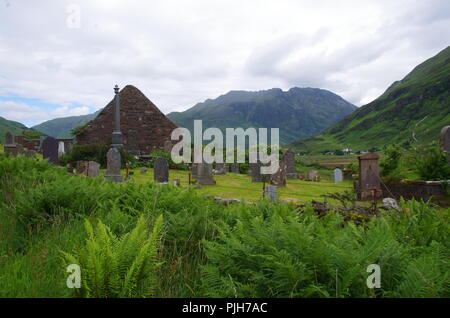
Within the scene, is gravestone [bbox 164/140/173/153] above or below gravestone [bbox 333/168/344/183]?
above

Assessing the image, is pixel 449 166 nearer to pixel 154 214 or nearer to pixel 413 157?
pixel 413 157

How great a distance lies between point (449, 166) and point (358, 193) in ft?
10.3

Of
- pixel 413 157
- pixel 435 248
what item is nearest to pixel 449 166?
pixel 413 157

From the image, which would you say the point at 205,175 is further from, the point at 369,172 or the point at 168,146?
the point at 168,146

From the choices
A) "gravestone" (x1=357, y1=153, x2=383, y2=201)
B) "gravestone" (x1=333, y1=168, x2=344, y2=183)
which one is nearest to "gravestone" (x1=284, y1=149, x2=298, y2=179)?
"gravestone" (x1=333, y1=168, x2=344, y2=183)

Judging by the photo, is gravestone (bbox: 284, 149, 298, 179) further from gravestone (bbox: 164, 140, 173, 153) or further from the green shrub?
the green shrub

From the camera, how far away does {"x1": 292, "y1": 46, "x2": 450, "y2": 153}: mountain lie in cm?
9338

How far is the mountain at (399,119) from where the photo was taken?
A: 9338 cm

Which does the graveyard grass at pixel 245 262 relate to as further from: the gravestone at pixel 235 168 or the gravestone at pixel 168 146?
the gravestone at pixel 168 146

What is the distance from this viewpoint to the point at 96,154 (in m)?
19.5

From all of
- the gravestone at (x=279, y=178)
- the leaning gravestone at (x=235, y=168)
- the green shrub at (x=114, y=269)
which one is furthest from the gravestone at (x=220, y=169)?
the green shrub at (x=114, y=269)

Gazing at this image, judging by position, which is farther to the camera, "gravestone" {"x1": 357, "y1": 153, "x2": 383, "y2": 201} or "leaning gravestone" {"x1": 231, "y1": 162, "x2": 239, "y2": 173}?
"leaning gravestone" {"x1": 231, "y1": 162, "x2": 239, "y2": 173}

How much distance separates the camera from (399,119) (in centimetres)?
10994

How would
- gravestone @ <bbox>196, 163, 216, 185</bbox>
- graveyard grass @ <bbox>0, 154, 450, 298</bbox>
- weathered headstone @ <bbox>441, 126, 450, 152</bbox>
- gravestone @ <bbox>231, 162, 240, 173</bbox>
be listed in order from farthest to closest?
gravestone @ <bbox>231, 162, 240, 173</bbox>
gravestone @ <bbox>196, 163, 216, 185</bbox>
weathered headstone @ <bbox>441, 126, 450, 152</bbox>
graveyard grass @ <bbox>0, 154, 450, 298</bbox>
